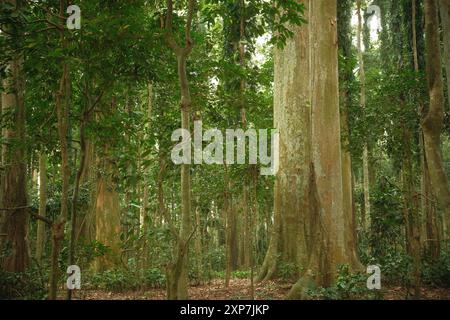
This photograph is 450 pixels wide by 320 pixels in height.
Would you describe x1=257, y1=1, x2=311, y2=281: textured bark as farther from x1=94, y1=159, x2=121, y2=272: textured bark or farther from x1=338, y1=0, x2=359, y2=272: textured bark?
x1=94, y1=159, x2=121, y2=272: textured bark

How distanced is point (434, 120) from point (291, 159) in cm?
380

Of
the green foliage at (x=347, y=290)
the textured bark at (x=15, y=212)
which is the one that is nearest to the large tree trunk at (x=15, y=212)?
the textured bark at (x=15, y=212)

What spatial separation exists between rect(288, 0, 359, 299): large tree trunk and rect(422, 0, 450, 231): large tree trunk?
146cm

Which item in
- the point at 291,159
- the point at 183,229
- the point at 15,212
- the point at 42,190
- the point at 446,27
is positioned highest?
the point at 446,27

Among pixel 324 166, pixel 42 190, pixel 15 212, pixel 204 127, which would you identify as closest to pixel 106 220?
pixel 42 190

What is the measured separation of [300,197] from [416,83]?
12.1 ft

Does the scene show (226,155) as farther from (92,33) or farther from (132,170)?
(92,33)

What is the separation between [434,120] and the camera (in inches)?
220

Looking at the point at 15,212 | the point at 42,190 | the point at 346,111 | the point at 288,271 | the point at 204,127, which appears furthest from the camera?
the point at 346,111

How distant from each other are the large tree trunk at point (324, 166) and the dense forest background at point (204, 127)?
0.9 inches

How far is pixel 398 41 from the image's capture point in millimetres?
13961

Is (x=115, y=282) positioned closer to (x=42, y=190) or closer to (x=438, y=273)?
(x=42, y=190)

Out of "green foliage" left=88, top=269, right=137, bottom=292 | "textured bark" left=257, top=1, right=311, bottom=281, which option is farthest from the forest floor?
"textured bark" left=257, top=1, right=311, bottom=281

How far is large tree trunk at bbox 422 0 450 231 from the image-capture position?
213 inches
